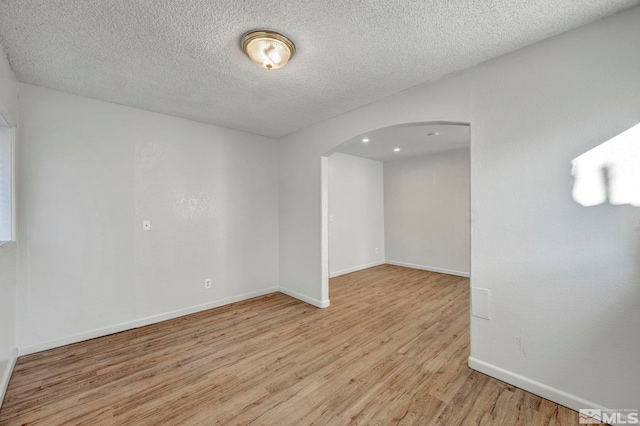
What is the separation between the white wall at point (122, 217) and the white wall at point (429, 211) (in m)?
3.66

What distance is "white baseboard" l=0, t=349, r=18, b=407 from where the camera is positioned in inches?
73.0

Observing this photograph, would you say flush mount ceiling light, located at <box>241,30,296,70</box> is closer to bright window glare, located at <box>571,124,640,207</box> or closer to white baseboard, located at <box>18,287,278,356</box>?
bright window glare, located at <box>571,124,640,207</box>

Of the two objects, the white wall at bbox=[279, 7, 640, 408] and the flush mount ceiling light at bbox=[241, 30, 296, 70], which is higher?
the flush mount ceiling light at bbox=[241, 30, 296, 70]

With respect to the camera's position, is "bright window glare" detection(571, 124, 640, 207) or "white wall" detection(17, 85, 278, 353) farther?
"white wall" detection(17, 85, 278, 353)

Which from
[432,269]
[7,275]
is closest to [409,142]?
[432,269]

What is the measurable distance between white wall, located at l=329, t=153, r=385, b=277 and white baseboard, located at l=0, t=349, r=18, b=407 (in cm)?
420

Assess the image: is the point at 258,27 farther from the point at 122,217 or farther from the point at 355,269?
the point at 355,269

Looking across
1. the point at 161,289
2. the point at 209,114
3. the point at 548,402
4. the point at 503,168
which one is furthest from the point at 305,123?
the point at 548,402

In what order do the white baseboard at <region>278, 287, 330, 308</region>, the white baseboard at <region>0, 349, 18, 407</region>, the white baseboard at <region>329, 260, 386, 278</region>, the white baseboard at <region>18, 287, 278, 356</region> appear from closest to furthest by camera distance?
the white baseboard at <region>0, 349, 18, 407</region> → the white baseboard at <region>18, 287, 278, 356</region> → the white baseboard at <region>278, 287, 330, 308</region> → the white baseboard at <region>329, 260, 386, 278</region>

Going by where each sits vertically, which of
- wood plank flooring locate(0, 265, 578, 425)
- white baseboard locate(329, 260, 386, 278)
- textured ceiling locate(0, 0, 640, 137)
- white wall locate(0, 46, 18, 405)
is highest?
textured ceiling locate(0, 0, 640, 137)

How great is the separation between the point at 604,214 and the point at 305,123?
3.14m

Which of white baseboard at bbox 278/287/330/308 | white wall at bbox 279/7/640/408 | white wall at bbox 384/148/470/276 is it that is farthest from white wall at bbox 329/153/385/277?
white wall at bbox 279/7/640/408

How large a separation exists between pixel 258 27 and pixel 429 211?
5.08m

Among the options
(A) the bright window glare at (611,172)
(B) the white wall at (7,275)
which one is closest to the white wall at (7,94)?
(B) the white wall at (7,275)
